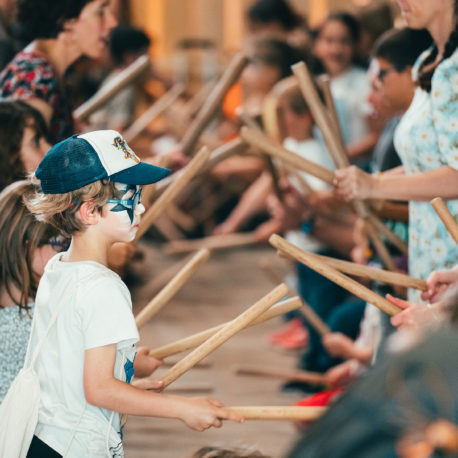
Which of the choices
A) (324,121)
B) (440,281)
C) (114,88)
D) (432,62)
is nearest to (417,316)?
(440,281)

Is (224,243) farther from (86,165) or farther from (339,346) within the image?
(86,165)

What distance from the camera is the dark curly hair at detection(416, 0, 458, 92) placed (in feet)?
8.25

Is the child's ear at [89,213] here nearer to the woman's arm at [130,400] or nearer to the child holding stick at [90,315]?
the child holding stick at [90,315]

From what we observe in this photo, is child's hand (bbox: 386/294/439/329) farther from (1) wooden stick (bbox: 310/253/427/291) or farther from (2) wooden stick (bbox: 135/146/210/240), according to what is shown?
(2) wooden stick (bbox: 135/146/210/240)

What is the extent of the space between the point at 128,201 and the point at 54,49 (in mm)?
1267

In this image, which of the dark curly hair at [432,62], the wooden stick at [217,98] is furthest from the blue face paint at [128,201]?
the wooden stick at [217,98]

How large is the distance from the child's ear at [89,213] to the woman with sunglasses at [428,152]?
98 cm

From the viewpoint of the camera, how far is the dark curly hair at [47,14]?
119 inches

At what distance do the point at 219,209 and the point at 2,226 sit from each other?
5764mm

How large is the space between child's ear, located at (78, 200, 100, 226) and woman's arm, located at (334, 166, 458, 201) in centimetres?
98

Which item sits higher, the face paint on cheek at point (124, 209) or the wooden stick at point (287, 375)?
the face paint on cheek at point (124, 209)

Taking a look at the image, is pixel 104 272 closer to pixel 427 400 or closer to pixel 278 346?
pixel 427 400

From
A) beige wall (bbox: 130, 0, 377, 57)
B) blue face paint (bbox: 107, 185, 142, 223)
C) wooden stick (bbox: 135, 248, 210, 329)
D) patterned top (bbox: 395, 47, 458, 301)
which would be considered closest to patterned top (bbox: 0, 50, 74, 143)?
wooden stick (bbox: 135, 248, 210, 329)

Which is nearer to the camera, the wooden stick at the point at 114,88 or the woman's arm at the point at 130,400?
the woman's arm at the point at 130,400
